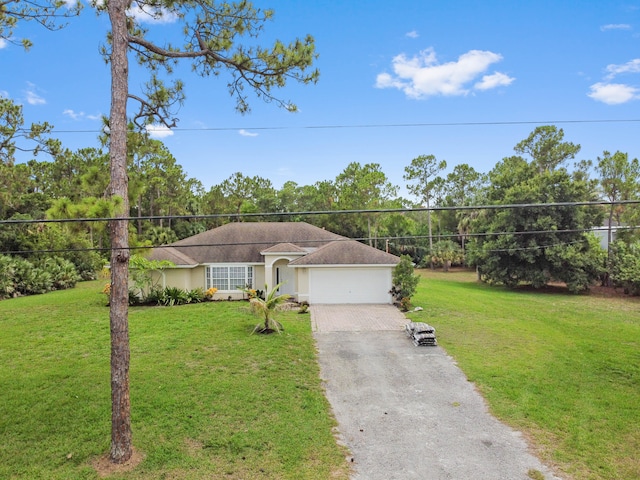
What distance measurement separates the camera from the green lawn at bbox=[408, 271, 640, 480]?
649 cm

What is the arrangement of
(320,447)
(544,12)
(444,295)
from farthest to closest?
1. (444,295)
2. (544,12)
3. (320,447)

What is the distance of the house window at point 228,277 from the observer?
22.1 meters

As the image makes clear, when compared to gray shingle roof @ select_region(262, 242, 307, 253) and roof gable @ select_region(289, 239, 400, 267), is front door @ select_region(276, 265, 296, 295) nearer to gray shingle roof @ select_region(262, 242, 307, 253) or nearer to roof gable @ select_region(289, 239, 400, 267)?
gray shingle roof @ select_region(262, 242, 307, 253)

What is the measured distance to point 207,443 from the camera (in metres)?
6.61

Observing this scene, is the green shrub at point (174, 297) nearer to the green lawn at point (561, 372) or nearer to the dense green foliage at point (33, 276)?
the dense green foliage at point (33, 276)

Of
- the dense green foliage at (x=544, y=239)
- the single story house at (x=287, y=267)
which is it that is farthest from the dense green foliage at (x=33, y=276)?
the dense green foliage at (x=544, y=239)

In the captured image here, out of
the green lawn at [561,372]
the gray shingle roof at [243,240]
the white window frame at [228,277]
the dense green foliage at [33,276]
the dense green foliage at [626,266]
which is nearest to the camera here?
the green lawn at [561,372]

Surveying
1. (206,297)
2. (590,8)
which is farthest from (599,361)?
(206,297)

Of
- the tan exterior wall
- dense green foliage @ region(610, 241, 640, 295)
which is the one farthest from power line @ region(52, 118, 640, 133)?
dense green foliage @ region(610, 241, 640, 295)

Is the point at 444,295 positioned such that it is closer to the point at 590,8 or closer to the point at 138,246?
the point at 590,8

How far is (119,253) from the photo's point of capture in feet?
20.7

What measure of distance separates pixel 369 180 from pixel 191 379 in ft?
115

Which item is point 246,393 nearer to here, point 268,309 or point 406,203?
point 268,309

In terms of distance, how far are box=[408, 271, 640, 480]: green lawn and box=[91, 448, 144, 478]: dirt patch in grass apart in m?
6.68
